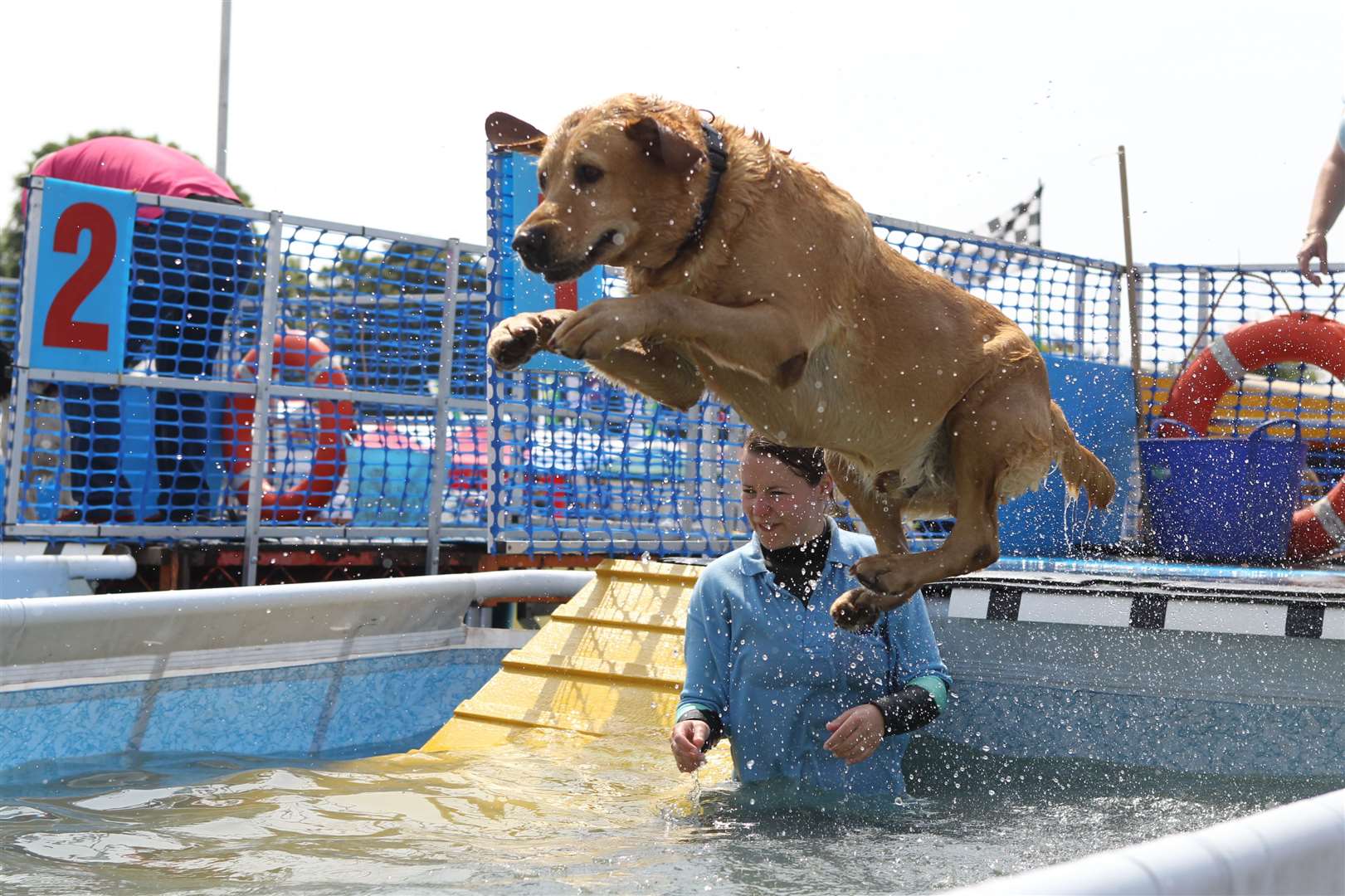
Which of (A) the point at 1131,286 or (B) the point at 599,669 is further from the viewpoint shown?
(A) the point at 1131,286

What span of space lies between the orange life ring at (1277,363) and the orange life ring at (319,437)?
15.2 ft

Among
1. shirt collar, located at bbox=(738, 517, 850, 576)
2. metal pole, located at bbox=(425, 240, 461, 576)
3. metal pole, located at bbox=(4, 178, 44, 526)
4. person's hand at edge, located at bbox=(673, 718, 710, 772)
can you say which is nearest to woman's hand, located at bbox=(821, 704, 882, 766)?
person's hand at edge, located at bbox=(673, 718, 710, 772)

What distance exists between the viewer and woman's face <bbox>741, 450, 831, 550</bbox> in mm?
4027

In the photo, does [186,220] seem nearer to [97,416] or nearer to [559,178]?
[97,416]

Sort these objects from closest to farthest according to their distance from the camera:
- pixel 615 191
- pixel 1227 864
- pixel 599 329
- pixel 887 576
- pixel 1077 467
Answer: pixel 1227 864 < pixel 599 329 < pixel 615 191 < pixel 887 576 < pixel 1077 467

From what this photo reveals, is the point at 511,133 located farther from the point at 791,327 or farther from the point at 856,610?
the point at 856,610

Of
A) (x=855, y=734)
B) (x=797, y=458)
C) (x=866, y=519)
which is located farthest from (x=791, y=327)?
(x=855, y=734)

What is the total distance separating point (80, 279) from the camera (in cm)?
645

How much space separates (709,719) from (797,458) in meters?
0.82

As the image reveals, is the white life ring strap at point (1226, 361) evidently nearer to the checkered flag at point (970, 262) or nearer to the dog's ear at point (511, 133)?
the checkered flag at point (970, 262)

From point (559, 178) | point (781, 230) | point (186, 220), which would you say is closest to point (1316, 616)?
point (781, 230)

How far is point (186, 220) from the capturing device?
714cm

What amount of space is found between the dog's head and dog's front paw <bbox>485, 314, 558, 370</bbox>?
153mm

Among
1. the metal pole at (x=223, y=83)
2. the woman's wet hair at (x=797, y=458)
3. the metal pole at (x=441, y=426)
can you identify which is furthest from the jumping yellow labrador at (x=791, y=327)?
the metal pole at (x=223, y=83)
